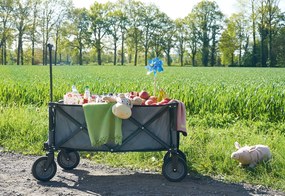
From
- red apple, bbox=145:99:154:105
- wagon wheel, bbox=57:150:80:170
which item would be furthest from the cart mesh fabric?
wagon wheel, bbox=57:150:80:170

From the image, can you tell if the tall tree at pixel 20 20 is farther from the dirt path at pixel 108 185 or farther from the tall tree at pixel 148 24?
the dirt path at pixel 108 185

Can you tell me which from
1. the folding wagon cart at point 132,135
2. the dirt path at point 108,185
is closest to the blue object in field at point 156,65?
the folding wagon cart at point 132,135

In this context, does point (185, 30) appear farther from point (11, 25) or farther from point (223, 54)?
point (11, 25)

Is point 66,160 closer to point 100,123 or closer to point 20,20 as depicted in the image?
point 100,123

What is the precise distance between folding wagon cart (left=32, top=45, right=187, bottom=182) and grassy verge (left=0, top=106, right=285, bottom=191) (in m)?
0.54

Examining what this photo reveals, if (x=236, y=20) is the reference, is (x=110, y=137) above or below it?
below

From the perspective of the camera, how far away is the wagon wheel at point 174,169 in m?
4.25

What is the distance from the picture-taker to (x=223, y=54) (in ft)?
221

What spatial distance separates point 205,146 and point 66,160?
178 cm

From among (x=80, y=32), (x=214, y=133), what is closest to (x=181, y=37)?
(x=80, y=32)

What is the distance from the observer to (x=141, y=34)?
67.0 metres

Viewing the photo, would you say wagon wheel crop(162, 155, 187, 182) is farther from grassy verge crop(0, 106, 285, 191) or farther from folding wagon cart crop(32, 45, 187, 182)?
grassy verge crop(0, 106, 285, 191)

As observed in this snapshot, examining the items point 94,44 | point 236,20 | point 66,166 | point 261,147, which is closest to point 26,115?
point 66,166

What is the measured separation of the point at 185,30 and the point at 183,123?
67535 mm
